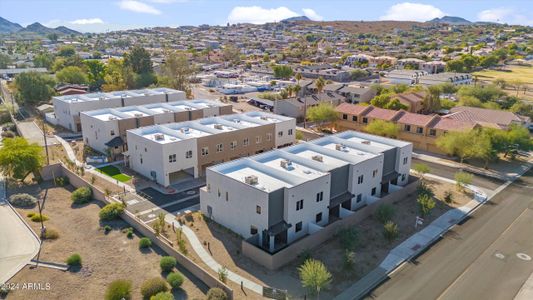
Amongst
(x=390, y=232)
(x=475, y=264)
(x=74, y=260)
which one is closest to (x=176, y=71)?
(x=74, y=260)

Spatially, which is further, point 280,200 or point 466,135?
point 466,135

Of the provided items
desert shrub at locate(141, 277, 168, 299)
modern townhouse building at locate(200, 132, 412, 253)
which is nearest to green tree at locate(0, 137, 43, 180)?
modern townhouse building at locate(200, 132, 412, 253)

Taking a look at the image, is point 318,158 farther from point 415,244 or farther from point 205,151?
point 205,151

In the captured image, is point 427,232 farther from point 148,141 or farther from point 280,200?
point 148,141

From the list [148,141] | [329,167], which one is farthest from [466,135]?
[148,141]

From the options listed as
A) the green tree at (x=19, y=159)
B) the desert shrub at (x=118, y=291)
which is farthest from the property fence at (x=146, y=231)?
the desert shrub at (x=118, y=291)

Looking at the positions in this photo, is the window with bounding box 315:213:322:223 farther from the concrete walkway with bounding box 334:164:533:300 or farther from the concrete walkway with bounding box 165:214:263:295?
the concrete walkway with bounding box 165:214:263:295

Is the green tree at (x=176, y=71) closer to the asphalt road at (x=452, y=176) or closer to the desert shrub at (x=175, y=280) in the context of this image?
the asphalt road at (x=452, y=176)
